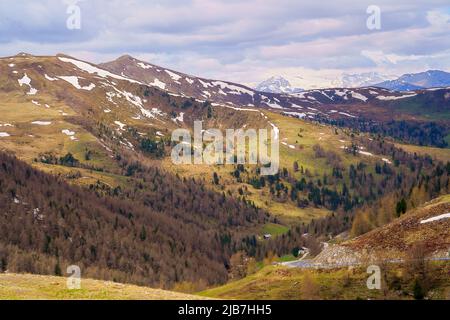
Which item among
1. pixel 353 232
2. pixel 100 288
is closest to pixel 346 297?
pixel 100 288

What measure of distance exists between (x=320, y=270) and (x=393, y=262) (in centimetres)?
1555

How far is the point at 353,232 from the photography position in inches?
7205
